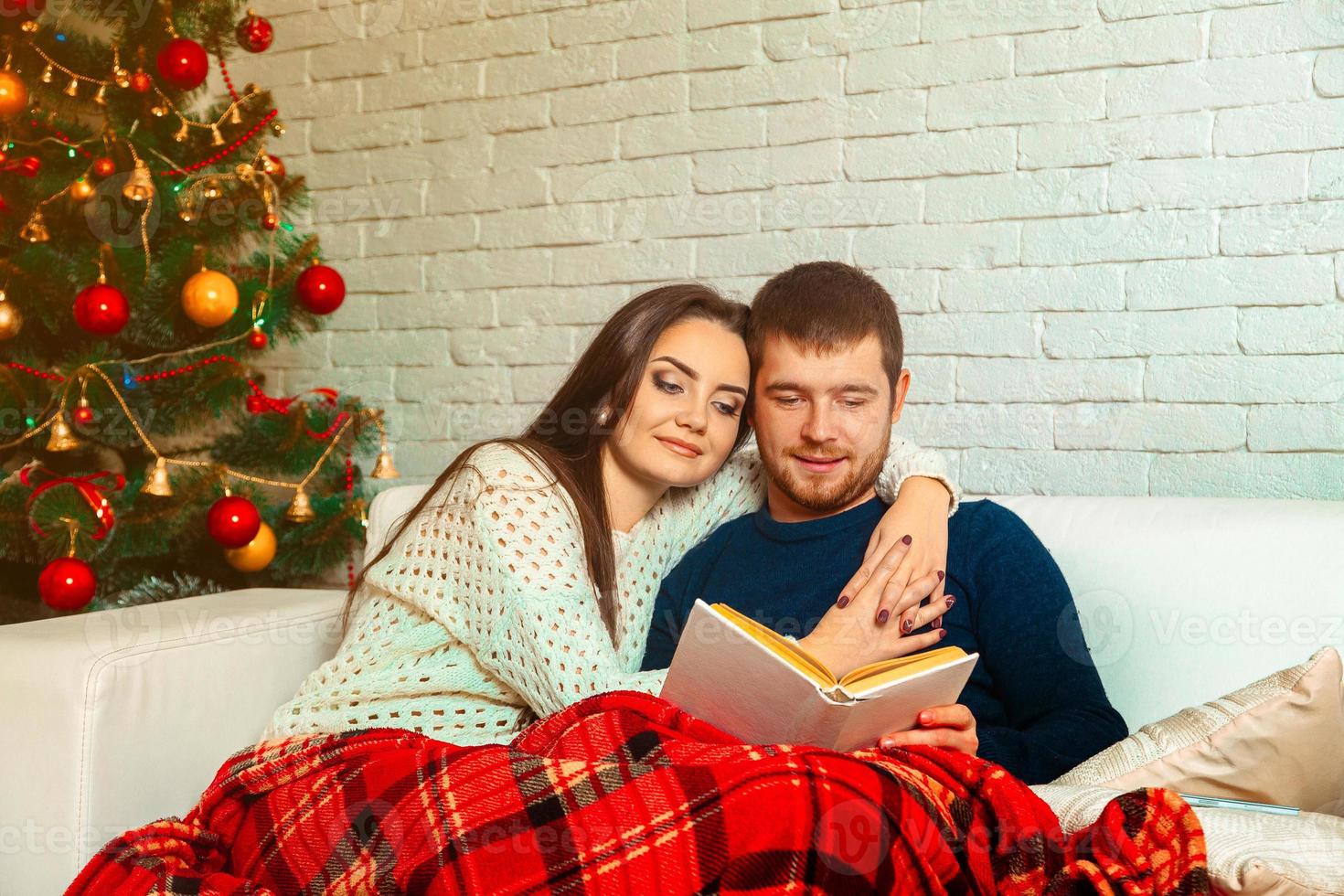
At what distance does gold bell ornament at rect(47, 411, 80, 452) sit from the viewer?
199 cm

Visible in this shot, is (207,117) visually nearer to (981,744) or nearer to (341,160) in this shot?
(341,160)

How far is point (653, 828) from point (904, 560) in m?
0.60

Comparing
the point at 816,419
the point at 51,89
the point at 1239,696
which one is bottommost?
the point at 1239,696

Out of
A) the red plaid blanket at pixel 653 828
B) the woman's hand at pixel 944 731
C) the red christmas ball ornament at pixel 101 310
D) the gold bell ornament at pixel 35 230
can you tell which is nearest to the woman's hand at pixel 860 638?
the woman's hand at pixel 944 731

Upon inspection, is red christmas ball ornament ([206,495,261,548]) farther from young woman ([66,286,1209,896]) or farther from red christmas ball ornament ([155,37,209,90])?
red christmas ball ornament ([155,37,209,90])

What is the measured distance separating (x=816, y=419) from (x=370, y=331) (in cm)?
142

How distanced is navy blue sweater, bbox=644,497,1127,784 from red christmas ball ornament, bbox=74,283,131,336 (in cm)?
113

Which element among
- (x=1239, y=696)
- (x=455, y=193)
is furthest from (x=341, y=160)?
(x=1239, y=696)

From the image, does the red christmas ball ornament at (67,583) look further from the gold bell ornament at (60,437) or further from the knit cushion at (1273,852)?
the knit cushion at (1273,852)

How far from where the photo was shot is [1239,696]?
1.07m

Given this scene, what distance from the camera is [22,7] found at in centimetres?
206

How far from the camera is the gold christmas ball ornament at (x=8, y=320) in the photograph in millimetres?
1983

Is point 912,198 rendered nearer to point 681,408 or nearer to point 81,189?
point 681,408

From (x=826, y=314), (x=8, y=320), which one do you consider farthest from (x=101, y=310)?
(x=826, y=314)
